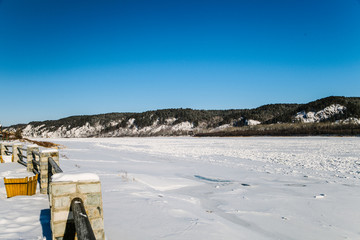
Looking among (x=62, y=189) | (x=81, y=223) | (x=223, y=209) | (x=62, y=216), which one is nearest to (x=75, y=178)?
(x=62, y=189)

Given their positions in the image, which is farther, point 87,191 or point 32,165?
point 32,165

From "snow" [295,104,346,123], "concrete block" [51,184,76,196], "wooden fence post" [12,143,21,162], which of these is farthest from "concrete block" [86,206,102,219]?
"snow" [295,104,346,123]

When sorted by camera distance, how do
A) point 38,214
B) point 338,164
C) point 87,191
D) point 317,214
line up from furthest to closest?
point 338,164, point 317,214, point 38,214, point 87,191

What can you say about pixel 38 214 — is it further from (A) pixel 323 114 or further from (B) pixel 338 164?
(A) pixel 323 114

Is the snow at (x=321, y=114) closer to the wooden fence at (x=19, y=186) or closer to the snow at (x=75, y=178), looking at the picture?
the wooden fence at (x=19, y=186)

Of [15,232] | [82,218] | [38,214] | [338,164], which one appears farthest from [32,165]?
[338,164]

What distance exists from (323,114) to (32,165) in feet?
273

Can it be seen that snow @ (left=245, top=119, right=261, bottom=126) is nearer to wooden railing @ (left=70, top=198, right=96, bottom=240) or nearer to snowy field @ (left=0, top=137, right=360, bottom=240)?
snowy field @ (left=0, top=137, right=360, bottom=240)

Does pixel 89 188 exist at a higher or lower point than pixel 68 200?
higher

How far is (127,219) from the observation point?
5.19 m

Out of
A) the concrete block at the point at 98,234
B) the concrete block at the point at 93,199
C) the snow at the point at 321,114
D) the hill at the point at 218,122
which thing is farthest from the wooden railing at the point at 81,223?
the snow at the point at 321,114

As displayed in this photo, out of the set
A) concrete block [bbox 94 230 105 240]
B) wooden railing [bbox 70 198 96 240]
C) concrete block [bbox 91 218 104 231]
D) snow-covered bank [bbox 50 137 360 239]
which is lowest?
snow-covered bank [bbox 50 137 360 239]

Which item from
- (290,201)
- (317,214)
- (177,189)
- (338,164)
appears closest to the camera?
(317,214)

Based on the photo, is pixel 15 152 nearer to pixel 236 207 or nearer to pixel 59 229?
pixel 236 207
